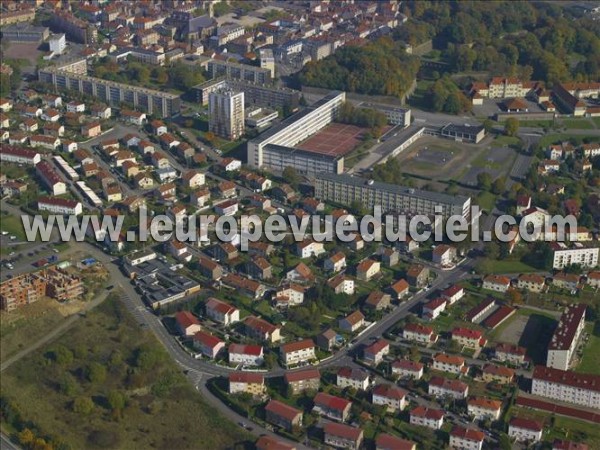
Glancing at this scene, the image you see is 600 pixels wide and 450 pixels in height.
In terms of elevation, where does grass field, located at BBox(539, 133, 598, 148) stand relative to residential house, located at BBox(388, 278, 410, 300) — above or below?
below

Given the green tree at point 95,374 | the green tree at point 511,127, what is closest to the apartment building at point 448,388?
the green tree at point 95,374

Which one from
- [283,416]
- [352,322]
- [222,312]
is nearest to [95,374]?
[222,312]

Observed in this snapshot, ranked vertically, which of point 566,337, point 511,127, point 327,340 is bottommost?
point 511,127

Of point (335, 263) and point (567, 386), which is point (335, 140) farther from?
point (567, 386)

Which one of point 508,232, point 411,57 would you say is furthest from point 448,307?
point 411,57

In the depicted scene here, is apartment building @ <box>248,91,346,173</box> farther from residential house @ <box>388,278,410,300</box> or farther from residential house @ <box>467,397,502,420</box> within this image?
residential house @ <box>467,397,502,420</box>

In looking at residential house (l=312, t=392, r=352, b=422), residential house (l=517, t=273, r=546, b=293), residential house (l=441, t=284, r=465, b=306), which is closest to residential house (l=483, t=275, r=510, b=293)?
residential house (l=517, t=273, r=546, b=293)
